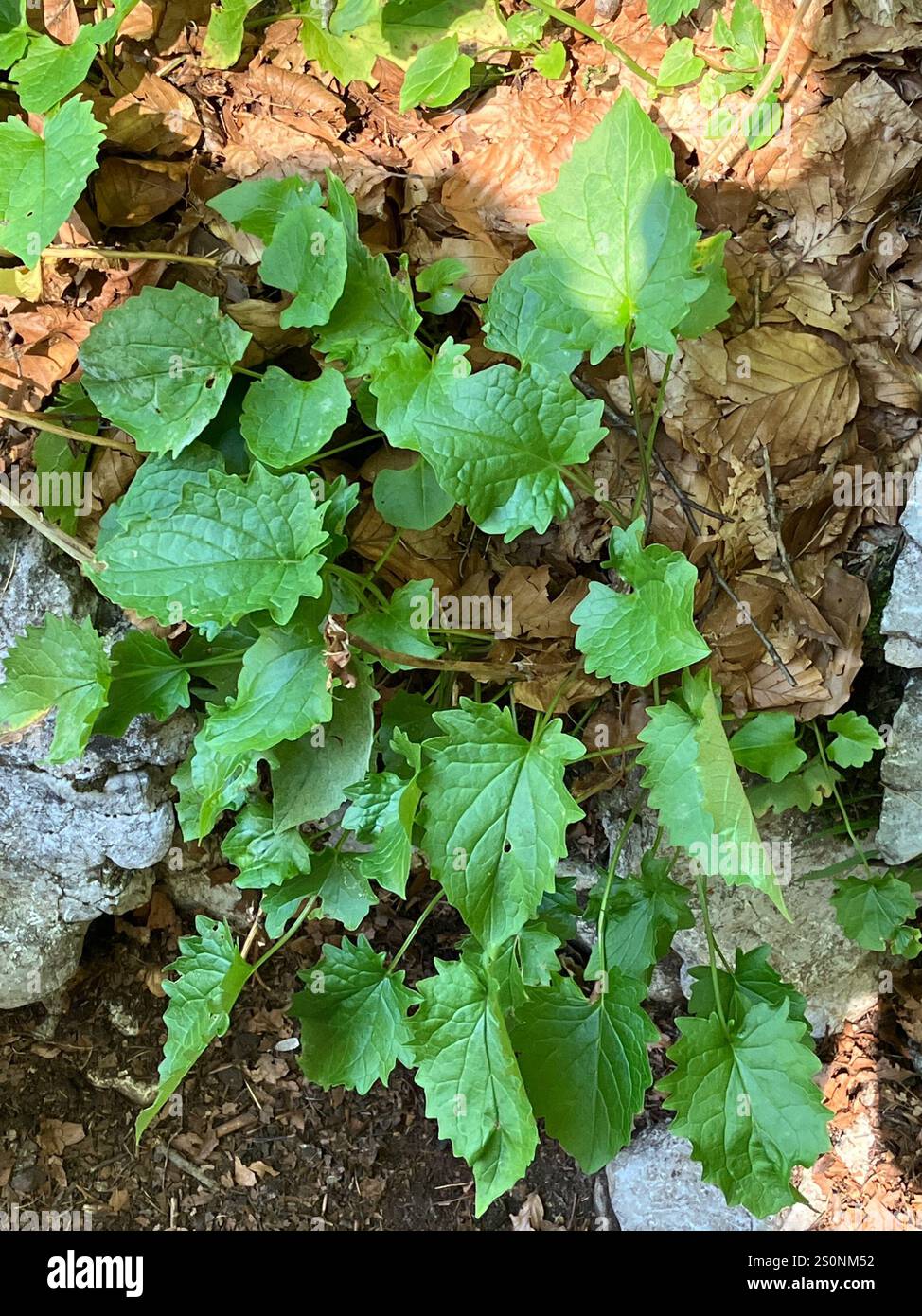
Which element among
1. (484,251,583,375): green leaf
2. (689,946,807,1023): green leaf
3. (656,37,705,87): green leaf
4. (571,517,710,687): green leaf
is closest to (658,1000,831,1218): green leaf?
(689,946,807,1023): green leaf

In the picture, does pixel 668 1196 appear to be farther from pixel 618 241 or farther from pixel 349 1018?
pixel 618 241

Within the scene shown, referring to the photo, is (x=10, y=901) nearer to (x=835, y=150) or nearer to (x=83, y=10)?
(x=83, y=10)

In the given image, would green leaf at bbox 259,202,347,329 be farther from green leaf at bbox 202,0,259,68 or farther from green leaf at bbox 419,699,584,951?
green leaf at bbox 419,699,584,951

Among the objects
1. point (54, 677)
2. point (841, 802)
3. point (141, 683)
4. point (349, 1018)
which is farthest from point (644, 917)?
point (54, 677)

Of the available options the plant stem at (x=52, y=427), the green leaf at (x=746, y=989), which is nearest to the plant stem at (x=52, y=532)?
the plant stem at (x=52, y=427)

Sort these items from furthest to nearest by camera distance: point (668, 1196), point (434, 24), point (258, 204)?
point (668, 1196) < point (434, 24) < point (258, 204)

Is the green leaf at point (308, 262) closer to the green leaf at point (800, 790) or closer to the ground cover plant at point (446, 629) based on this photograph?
the ground cover plant at point (446, 629)
